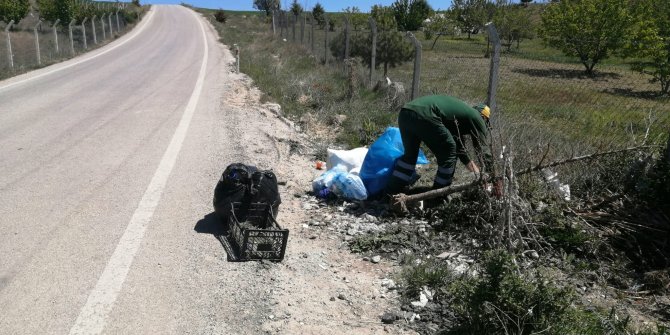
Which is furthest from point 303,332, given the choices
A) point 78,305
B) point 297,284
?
point 78,305

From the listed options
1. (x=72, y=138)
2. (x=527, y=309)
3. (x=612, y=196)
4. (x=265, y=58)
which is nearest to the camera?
(x=527, y=309)

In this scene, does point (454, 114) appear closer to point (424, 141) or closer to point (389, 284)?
point (424, 141)

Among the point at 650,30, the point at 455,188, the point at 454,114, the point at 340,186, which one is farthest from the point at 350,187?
the point at 650,30

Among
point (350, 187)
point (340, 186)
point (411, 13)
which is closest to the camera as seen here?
point (350, 187)

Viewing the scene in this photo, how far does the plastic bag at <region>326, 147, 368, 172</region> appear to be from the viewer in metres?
6.76

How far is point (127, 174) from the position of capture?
21.4 feet

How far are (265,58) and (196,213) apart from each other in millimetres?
16275

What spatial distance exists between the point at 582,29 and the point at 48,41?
2867 centimetres

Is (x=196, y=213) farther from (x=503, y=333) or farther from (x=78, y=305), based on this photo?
(x=503, y=333)

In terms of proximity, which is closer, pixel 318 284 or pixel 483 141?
pixel 318 284

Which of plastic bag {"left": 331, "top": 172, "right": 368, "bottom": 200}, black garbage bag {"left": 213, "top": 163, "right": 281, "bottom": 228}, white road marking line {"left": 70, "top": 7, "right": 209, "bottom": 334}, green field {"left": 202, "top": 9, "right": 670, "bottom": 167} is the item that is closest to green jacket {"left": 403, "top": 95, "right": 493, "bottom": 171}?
green field {"left": 202, "top": 9, "right": 670, "bottom": 167}

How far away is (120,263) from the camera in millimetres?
4301

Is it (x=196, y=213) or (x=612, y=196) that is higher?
(x=612, y=196)

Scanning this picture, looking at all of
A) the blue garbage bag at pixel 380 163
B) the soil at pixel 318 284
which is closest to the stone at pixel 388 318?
the soil at pixel 318 284
